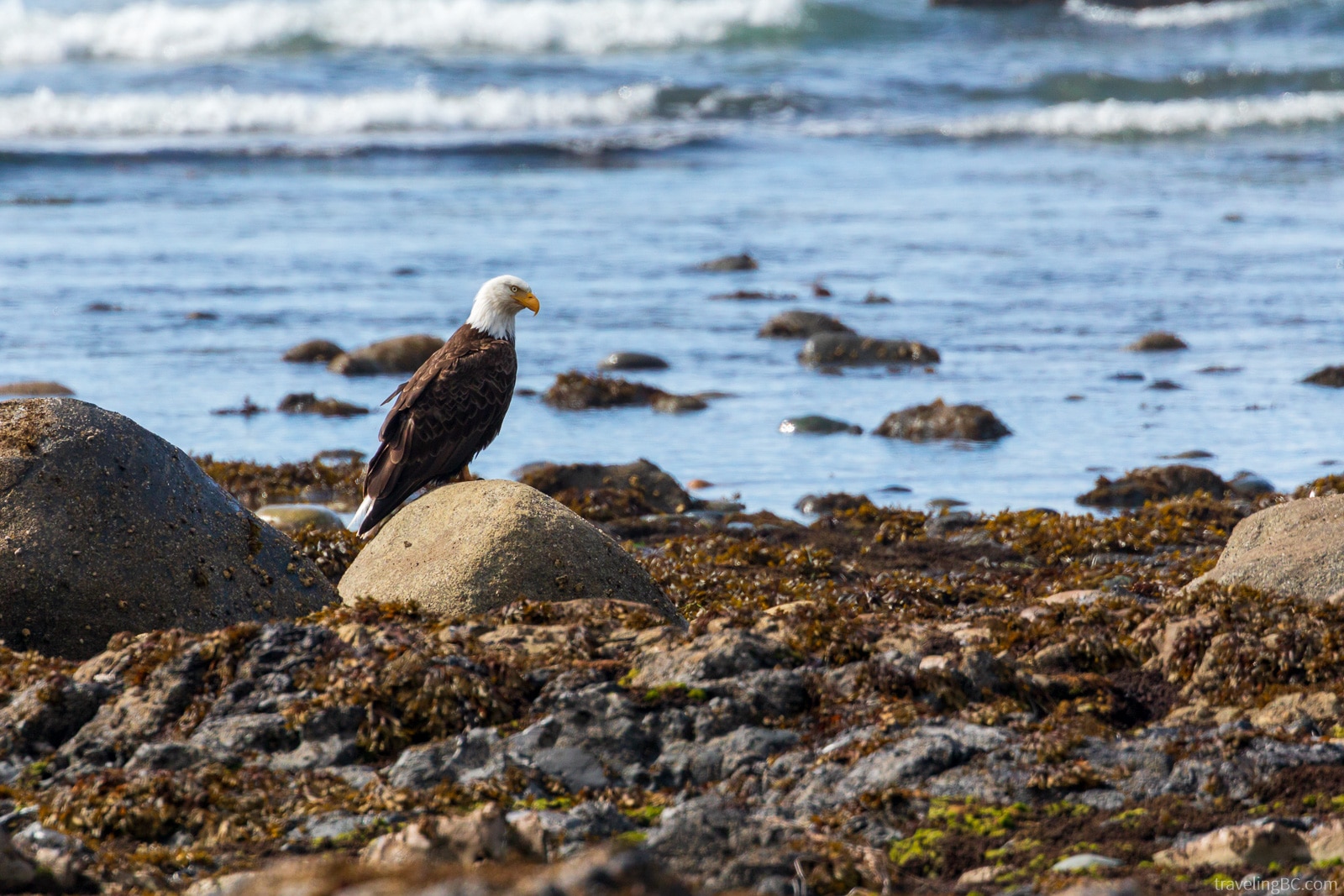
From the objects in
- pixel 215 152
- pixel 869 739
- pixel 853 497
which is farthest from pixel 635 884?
pixel 215 152

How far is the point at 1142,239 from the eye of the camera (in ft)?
67.5

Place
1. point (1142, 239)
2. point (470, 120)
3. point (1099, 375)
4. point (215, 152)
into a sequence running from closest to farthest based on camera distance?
point (1099, 375) → point (1142, 239) → point (215, 152) → point (470, 120)

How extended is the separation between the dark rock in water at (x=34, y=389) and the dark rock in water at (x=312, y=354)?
2.27 meters

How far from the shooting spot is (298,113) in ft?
117

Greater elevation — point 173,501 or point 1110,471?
point 173,501

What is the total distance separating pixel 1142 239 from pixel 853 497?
40.4 ft

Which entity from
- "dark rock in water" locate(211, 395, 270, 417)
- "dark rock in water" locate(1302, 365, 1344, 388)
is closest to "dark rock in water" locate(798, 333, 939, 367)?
"dark rock in water" locate(1302, 365, 1344, 388)

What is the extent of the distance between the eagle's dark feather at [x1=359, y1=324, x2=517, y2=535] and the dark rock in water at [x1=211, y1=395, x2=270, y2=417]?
16.2ft

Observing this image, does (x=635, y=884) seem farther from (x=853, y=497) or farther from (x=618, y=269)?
(x=618, y=269)

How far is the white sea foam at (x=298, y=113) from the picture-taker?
34469 millimetres

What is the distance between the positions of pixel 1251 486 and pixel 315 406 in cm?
779

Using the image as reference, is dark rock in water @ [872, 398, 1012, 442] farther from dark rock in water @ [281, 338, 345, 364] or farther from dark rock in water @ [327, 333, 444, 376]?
dark rock in water @ [281, 338, 345, 364]

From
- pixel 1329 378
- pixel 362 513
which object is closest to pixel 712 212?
pixel 1329 378

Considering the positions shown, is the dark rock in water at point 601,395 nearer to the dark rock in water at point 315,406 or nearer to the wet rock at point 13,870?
the dark rock in water at point 315,406
